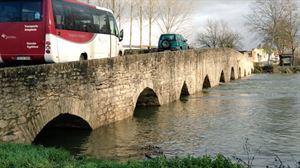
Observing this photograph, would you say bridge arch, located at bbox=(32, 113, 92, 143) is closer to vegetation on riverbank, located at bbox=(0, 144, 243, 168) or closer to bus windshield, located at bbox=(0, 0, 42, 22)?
bus windshield, located at bbox=(0, 0, 42, 22)

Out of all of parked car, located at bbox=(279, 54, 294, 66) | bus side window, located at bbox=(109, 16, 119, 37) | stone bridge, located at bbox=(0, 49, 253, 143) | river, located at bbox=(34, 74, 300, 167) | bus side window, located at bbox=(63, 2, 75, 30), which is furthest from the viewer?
parked car, located at bbox=(279, 54, 294, 66)

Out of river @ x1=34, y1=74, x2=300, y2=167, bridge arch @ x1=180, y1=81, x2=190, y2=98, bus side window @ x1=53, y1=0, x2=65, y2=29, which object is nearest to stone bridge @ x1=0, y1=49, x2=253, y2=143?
river @ x1=34, y1=74, x2=300, y2=167

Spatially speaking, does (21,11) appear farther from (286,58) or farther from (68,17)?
(286,58)

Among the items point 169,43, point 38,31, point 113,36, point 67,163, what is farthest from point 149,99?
point 67,163

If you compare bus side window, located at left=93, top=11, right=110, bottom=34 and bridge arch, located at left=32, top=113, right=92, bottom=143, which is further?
bus side window, located at left=93, top=11, right=110, bottom=34

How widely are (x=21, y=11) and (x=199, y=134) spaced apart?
21.9 ft

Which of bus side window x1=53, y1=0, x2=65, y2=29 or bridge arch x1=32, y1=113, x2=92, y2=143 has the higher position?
bus side window x1=53, y1=0, x2=65, y2=29

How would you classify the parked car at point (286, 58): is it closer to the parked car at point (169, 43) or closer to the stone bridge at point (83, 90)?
the parked car at point (169, 43)

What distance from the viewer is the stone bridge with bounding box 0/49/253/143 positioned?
37.7ft

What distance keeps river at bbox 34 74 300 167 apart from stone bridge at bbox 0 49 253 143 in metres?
0.59

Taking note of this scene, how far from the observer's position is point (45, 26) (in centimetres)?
1511

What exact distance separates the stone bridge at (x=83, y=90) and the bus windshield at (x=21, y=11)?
7.14 ft

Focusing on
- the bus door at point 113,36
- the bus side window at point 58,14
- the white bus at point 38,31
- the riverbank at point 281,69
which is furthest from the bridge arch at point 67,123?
the riverbank at point 281,69

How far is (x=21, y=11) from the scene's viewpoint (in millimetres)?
→ 15094
